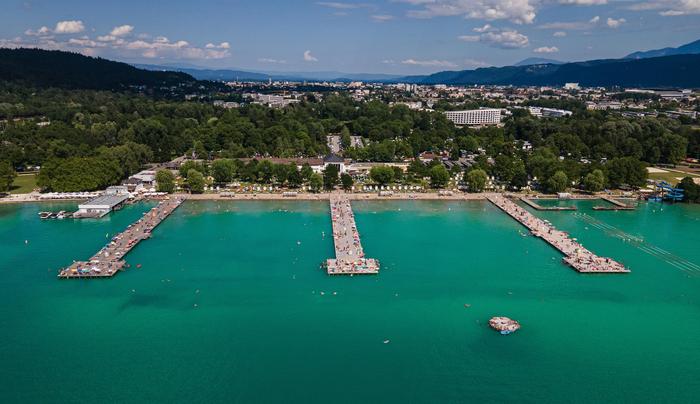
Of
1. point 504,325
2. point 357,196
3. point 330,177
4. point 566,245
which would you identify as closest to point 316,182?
point 330,177

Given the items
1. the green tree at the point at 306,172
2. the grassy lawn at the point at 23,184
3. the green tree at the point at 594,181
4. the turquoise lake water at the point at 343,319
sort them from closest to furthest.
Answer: the turquoise lake water at the point at 343,319 → the grassy lawn at the point at 23,184 → the green tree at the point at 594,181 → the green tree at the point at 306,172

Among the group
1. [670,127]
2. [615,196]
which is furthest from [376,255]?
[670,127]

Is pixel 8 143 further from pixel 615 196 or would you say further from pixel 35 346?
pixel 615 196

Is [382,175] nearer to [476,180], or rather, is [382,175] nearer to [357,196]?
[357,196]

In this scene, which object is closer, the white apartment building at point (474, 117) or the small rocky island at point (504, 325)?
the small rocky island at point (504, 325)

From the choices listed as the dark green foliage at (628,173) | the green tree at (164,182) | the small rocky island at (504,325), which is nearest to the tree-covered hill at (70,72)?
the green tree at (164,182)

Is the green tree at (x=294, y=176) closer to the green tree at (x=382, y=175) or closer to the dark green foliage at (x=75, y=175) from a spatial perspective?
the green tree at (x=382, y=175)

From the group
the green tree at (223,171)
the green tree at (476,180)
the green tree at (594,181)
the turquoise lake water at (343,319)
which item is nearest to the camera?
the turquoise lake water at (343,319)
